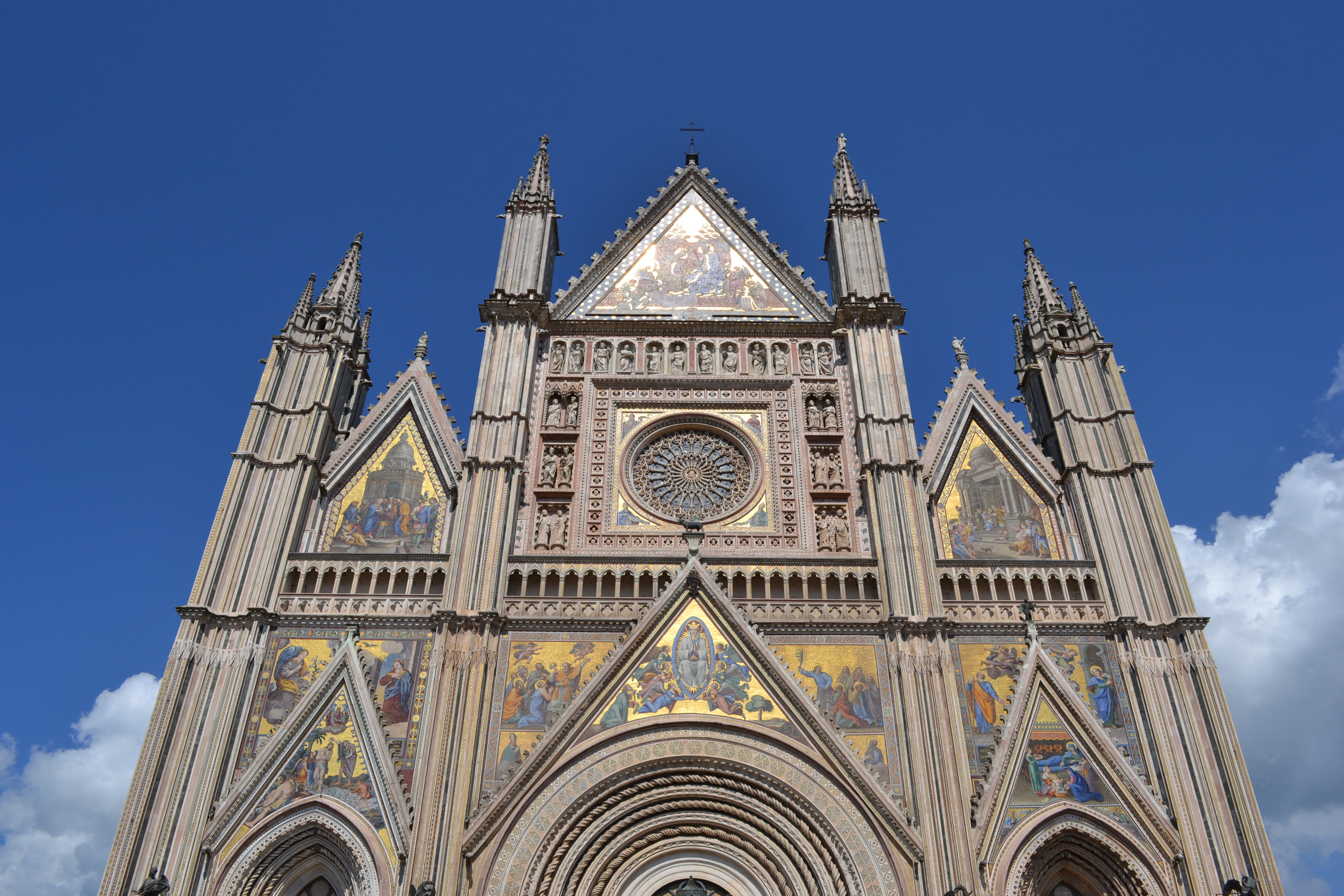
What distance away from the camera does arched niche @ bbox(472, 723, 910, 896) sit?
1608 cm

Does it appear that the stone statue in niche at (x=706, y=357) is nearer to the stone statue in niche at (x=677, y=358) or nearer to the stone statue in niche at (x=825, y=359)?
the stone statue in niche at (x=677, y=358)

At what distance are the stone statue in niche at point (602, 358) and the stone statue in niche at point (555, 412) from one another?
1159 millimetres

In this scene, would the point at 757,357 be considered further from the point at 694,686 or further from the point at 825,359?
the point at 694,686

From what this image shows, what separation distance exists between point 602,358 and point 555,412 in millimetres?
Answer: 1956

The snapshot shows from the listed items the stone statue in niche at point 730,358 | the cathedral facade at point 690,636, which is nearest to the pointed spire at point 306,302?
the cathedral facade at point 690,636

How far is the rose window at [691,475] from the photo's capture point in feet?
68.6

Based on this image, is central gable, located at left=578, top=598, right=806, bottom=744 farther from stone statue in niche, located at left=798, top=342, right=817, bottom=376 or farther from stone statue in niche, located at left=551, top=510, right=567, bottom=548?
stone statue in niche, located at left=798, top=342, right=817, bottom=376

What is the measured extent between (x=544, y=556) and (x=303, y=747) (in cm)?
563

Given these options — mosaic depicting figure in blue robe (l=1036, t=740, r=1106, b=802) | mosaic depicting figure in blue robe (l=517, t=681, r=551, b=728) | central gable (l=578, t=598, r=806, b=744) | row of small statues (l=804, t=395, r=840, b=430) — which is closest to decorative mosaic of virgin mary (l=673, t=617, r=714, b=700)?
central gable (l=578, t=598, r=806, b=744)

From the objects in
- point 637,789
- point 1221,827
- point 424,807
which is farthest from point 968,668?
point 424,807

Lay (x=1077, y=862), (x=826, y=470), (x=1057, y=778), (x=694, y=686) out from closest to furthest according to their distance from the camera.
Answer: (x=1077, y=862) < (x=1057, y=778) < (x=694, y=686) < (x=826, y=470)

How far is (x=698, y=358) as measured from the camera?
76.0ft

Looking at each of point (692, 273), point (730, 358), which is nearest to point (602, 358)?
point (730, 358)

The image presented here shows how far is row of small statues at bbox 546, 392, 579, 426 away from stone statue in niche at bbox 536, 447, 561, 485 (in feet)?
2.39
